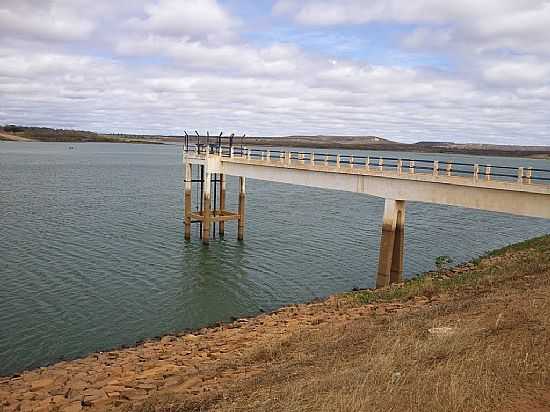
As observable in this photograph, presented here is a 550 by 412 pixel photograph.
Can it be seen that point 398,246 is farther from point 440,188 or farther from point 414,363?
point 414,363

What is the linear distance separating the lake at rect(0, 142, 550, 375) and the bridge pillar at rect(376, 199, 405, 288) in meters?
1.86

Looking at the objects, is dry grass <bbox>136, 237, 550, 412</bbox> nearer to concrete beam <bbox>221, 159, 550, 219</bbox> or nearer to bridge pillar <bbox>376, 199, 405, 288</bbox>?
concrete beam <bbox>221, 159, 550, 219</bbox>

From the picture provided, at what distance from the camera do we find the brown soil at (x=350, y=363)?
8844mm

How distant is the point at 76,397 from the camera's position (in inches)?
511

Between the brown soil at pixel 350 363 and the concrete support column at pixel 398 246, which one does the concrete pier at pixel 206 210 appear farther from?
the brown soil at pixel 350 363

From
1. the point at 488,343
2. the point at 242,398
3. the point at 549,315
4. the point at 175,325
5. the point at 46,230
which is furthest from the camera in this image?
the point at 46,230

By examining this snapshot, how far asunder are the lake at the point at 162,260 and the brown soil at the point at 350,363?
3.53 meters

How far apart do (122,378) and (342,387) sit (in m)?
6.84

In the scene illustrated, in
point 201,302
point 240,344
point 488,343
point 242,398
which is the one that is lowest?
point 201,302

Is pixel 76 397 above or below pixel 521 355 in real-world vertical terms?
below

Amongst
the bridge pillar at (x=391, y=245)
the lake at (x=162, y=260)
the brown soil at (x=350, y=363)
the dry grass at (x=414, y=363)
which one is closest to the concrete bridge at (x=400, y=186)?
the bridge pillar at (x=391, y=245)

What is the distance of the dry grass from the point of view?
8578 millimetres

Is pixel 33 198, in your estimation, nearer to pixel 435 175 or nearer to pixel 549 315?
pixel 435 175

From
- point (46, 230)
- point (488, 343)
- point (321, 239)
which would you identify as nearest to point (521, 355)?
point (488, 343)
